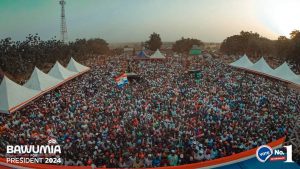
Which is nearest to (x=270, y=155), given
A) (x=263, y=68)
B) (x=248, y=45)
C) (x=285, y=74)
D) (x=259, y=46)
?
(x=285, y=74)

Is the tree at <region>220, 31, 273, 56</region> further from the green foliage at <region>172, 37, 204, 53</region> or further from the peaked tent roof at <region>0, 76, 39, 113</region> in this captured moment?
the peaked tent roof at <region>0, 76, 39, 113</region>

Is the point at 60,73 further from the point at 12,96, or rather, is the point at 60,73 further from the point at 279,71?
the point at 279,71

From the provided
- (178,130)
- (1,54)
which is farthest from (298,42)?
(1,54)

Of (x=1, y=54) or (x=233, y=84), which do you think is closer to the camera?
(x=233, y=84)

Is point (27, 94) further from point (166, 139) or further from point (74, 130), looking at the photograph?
point (166, 139)

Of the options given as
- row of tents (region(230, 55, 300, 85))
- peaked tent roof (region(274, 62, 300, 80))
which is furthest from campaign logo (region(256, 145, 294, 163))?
peaked tent roof (region(274, 62, 300, 80))
